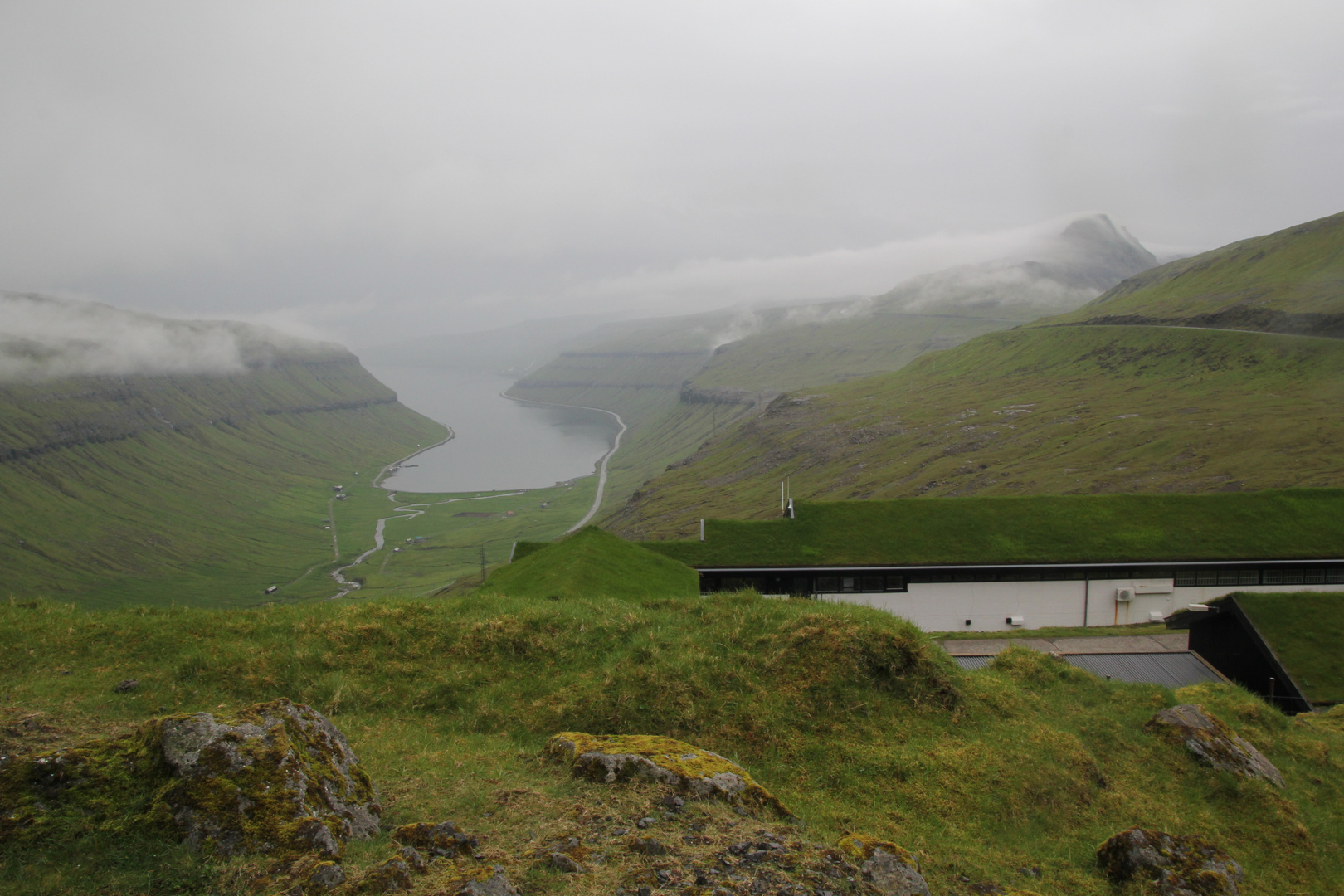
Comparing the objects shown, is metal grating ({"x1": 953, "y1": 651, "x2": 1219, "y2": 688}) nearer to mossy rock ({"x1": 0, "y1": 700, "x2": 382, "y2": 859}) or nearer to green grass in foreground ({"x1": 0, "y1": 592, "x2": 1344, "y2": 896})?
green grass in foreground ({"x1": 0, "y1": 592, "x2": 1344, "y2": 896})

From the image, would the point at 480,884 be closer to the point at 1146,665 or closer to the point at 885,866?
the point at 885,866

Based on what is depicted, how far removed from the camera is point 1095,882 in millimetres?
10180

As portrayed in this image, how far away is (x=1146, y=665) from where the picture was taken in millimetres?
26531

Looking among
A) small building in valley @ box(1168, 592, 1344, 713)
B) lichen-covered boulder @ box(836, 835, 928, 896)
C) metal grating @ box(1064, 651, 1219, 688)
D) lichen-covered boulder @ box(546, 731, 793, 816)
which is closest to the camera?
lichen-covered boulder @ box(836, 835, 928, 896)

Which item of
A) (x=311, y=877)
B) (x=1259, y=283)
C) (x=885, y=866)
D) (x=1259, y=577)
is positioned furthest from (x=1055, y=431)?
(x=311, y=877)

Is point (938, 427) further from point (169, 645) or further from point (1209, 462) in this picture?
point (169, 645)

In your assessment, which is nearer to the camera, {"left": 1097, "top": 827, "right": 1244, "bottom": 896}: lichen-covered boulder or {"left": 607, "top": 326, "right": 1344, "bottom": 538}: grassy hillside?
{"left": 1097, "top": 827, "right": 1244, "bottom": 896}: lichen-covered boulder

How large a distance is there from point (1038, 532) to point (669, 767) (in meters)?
34.4

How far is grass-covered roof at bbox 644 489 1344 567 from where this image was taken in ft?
121

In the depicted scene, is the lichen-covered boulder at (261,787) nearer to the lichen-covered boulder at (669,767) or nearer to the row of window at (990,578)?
the lichen-covered boulder at (669,767)

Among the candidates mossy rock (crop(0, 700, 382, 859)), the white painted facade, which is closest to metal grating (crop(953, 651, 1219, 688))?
the white painted facade

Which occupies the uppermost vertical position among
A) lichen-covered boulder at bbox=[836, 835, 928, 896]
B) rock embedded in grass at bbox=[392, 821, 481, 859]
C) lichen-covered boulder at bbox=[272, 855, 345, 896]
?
lichen-covered boulder at bbox=[272, 855, 345, 896]

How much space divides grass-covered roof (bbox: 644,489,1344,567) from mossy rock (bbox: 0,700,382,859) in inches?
1146

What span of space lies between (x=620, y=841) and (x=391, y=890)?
101 inches
